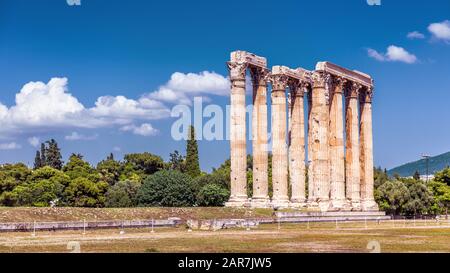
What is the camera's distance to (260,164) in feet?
226

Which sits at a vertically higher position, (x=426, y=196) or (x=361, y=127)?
(x=361, y=127)

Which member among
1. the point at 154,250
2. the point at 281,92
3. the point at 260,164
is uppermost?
the point at 281,92

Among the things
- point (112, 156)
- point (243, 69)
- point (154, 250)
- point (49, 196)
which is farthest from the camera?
point (112, 156)

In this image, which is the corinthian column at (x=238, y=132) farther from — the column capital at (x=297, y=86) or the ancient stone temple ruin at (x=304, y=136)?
the column capital at (x=297, y=86)

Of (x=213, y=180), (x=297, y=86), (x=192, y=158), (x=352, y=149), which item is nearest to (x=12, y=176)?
(x=192, y=158)

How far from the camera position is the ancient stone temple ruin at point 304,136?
66.6m

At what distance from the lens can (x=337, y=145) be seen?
77875 millimetres

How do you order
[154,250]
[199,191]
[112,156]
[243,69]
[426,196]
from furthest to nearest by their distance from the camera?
[112,156], [426,196], [199,191], [243,69], [154,250]

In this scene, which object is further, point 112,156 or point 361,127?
point 112,156

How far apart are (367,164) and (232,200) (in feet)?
76.0

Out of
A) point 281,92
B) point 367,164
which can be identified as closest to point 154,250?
point 281,92

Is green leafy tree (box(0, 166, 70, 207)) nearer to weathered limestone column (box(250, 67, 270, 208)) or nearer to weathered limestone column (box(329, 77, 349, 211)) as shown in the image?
weathered limestone column (box(250, 67, 270, 208))

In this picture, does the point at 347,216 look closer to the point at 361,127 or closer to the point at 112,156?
the point at 361,127

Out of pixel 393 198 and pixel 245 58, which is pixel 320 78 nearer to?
pixel 245 58
